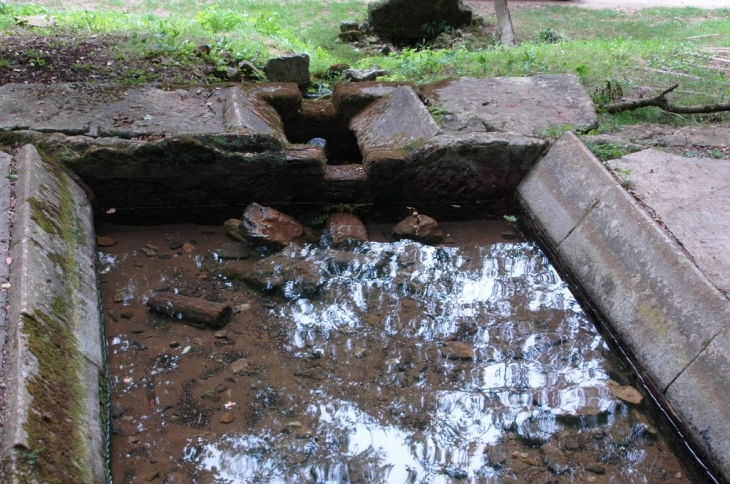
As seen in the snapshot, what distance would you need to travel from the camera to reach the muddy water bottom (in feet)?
9.19

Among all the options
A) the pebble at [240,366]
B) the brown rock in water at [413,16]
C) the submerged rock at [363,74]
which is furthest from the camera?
the brown rock in water at [413,16]

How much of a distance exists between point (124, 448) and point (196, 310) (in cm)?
Answer: 94

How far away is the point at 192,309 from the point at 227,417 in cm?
80

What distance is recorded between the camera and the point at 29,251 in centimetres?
318

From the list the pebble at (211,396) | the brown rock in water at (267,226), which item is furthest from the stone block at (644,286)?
the pebble at (211,396)

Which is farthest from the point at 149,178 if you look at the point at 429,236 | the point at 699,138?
the point at 699,138

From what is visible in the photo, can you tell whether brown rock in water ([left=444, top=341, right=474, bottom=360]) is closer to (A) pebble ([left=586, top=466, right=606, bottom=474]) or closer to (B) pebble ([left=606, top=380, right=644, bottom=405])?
(B) pebble ([left=606, top=380, right=644, bottom=405])

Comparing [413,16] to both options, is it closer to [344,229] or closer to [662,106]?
[662,106]

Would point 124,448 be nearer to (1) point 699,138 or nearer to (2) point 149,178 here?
(2) point 149,178

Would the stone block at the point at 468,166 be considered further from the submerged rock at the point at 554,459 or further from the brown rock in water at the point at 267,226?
the submerged rock at the point at 554,459

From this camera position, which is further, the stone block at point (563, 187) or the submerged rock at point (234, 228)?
the submerged rock at point (234, 228)

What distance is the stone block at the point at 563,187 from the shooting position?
13.7 ft

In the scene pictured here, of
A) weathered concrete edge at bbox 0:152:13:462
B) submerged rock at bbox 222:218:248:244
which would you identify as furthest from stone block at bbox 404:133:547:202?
weathered concrete edge at bbox 0:152:13:462

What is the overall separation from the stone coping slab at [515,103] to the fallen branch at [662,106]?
22 centimetres
